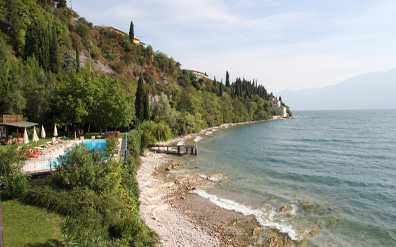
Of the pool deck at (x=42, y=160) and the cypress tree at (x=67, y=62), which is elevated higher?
the cypress tree at (x=67, y=62)

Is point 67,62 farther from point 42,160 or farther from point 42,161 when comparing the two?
point 42,160

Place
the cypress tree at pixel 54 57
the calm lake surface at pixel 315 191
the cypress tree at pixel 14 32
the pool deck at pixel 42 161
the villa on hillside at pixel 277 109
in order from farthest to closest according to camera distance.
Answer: the villa on hillside at pixel 277 109, the cypress tree at pixel 54 57, the cypress tree at pixel 14 32, the calm lake surface at pixel 315 191, the pool deck at pixel 42 161

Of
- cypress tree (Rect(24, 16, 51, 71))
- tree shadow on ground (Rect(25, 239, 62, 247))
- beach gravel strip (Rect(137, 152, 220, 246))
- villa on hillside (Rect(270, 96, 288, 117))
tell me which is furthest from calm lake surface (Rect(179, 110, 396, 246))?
villa on hillside (Rect(270, 96, 288, 117))

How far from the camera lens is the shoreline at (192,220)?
1438cm

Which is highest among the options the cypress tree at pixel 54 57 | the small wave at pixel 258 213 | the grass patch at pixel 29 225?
the cypress tree at pixel 54 57

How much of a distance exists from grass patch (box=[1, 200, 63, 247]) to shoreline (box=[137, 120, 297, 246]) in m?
5.94

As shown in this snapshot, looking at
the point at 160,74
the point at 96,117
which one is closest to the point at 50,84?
the point at 96,117

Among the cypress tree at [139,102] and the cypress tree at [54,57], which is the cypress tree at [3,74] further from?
the cypress tree at [139,102]

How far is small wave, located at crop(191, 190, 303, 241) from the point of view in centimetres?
1563

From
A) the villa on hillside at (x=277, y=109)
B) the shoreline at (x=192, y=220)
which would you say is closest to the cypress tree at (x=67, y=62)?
the shoreline at (x=192, y=220)

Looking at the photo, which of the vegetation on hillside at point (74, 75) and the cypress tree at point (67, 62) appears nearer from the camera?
the vegetation on hillside at point (74, 75)

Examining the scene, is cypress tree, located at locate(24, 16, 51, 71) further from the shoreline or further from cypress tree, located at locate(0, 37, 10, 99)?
the shoreline

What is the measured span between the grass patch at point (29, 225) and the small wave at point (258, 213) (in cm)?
1223

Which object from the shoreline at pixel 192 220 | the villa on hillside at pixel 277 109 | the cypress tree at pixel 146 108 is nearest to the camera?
the shoreline at pixel 192 220
